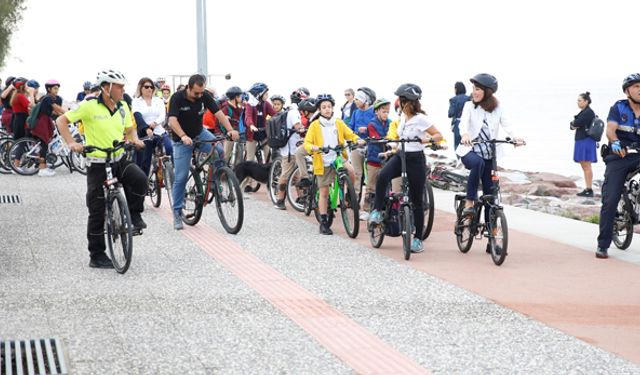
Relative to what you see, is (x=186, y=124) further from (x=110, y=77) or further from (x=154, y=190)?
(x=110, y=77)

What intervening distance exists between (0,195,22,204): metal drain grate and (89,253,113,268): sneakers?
231 inches

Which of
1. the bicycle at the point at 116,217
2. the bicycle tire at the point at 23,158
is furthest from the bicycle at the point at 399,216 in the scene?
the bicycle tire at the point at 23,158

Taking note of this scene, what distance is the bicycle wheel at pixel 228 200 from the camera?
12.0 meters

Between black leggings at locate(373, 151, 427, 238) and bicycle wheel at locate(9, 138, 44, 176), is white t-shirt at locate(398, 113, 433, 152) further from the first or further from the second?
bicycle wheel at locate(9, 138, 44, 176)

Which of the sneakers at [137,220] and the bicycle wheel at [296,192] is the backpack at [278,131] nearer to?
the bicycle wheel at [296,192]

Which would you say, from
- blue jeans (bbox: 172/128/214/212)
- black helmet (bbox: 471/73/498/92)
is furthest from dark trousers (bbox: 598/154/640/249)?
blue jeans (bbox: 172/128/214/212)

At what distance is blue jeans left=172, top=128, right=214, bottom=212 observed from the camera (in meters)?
12.6

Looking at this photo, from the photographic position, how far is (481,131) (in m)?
10.7

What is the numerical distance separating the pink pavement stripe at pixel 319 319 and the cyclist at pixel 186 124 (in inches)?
61.3

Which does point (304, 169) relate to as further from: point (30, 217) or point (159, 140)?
point (30, 217)

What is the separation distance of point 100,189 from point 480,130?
12.6 feet

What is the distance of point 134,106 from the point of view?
14562 mm

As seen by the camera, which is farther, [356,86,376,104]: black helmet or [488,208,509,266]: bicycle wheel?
[356,86,376,104]: black helmet

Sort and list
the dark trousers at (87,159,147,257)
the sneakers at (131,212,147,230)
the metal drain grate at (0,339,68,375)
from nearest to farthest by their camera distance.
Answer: the metal drain grate at (0,339,68,375) < the dark trousers at (87,159,147,257) < the sneakers at (131,212,147,230)
